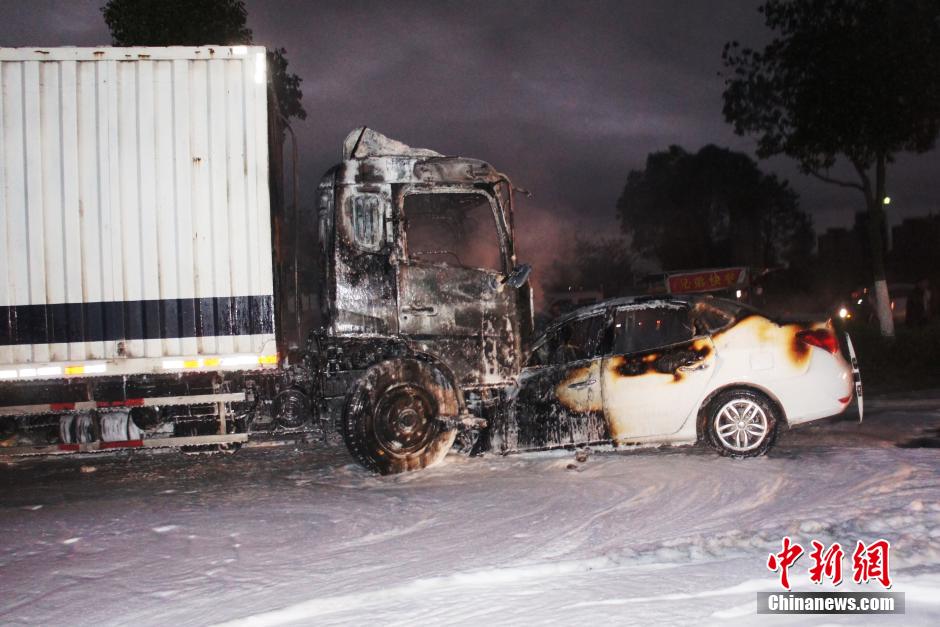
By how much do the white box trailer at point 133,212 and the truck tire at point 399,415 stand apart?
0.97 meters

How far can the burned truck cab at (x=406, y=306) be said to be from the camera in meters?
6.86

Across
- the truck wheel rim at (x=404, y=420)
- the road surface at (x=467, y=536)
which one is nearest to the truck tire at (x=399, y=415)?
the truck wheel rim at (x=404, y=420)

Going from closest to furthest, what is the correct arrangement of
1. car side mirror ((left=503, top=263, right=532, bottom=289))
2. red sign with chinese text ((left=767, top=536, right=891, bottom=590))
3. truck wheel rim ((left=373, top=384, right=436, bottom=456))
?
red sign with chinese text ((left=767, top=536, right=891, bottom=590)) < truck wheel rim ((left=373, top=384, right=436, bottom=456)) < car side mirror ((left=503, top=263, right=532, bottom=289))

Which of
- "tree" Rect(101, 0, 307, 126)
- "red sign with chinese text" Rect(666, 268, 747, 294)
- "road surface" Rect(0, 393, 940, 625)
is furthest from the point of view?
"red sign with chinese text" Rect(666, 268, 747, 294)

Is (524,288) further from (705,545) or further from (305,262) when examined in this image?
(705,545)

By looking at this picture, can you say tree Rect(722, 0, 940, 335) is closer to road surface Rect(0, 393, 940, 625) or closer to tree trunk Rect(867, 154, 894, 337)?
tree trunk Rect(867, 154, 894, 337)

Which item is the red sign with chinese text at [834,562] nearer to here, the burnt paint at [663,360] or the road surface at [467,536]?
the road surface at [467,536]

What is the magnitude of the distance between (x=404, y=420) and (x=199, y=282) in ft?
7.57

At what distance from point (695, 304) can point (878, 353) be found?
10651 mm

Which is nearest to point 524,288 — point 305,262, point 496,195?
point 496,195

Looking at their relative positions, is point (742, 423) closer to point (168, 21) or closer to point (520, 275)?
point (520, 275)

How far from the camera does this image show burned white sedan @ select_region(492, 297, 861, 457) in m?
6.70

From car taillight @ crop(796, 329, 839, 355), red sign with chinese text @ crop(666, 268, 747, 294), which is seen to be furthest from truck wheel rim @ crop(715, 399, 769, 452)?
red sign with chinese text @ crop(666, 268, 747, 294)

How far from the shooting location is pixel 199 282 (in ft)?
21.6
